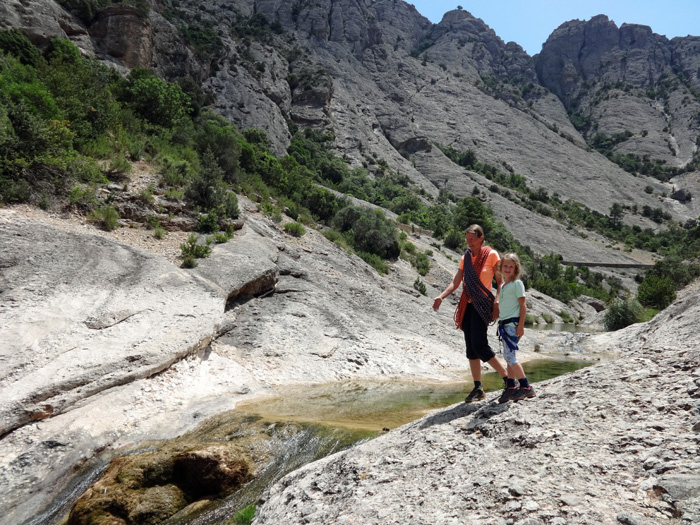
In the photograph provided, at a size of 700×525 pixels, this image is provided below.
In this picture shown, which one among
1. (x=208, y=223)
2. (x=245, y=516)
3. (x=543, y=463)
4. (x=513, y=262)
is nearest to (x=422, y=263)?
(x=208, y=223)

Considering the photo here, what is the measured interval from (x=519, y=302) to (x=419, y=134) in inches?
3643

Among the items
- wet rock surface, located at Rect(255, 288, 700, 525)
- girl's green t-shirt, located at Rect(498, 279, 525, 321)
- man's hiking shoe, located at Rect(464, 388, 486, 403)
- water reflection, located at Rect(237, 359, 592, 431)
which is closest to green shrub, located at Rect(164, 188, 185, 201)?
water reflection, located at Rect(237, 359, 592, 431)

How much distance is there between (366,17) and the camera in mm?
113688

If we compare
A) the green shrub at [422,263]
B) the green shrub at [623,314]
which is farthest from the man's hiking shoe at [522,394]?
the green shrub at [623,314]

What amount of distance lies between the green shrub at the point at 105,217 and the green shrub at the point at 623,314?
1111 inches

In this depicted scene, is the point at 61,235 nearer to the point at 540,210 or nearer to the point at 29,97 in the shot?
the point at 29,97

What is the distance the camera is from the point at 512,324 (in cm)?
523

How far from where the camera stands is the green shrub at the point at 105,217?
511 inches

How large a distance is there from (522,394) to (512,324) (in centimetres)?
87

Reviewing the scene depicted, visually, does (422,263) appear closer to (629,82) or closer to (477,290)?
(477,290)

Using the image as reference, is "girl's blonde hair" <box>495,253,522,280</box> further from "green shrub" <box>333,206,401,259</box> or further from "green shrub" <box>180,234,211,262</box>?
"green shrub" <box>333,206,401,259</box>

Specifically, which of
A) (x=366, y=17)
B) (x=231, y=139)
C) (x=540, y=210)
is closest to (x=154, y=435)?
(x=231, y=139)

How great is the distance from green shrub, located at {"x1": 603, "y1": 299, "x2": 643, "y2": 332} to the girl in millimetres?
25105

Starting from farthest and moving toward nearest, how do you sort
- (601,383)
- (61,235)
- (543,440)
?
1. (61,235)
2. (601,383)
3. (543,440)
